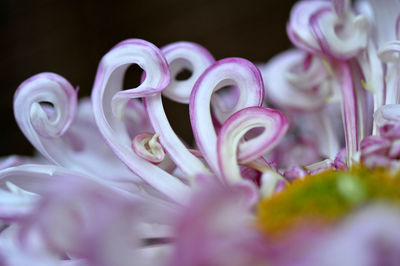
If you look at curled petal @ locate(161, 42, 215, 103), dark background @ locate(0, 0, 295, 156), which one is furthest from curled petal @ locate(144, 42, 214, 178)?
dark background @ locate(0, 0, 295, 156)

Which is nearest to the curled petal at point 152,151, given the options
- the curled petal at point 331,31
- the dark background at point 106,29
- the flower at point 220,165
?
the flower at point 220,165

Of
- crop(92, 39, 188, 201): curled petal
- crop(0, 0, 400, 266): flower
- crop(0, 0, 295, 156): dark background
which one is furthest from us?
crop(0, 0, 295, 156): dark background

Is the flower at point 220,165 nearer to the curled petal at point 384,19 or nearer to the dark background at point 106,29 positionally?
the curled petal at point 384,19

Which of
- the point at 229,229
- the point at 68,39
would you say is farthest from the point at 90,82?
the point at 229,229

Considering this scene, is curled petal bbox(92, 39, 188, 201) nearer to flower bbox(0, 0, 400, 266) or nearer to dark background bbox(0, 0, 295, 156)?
flower bbox(0, 0, 400, 266)

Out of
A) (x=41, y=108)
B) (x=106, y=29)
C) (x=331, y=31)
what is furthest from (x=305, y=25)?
(x=106, y=29)

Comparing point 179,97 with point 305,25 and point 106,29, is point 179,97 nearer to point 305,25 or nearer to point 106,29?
point 305,25
